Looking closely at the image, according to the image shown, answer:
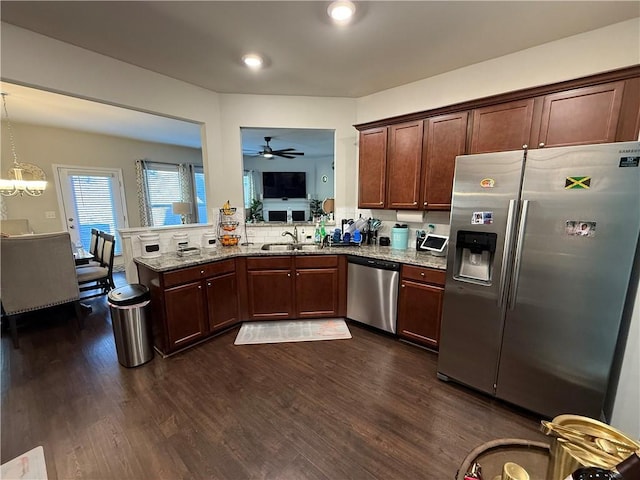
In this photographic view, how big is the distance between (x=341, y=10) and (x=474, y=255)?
1975mm

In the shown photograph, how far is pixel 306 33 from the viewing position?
207cm

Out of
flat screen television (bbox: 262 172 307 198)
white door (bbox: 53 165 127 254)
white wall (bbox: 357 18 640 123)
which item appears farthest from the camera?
flat screen television (bbox: 262 172 307 198)

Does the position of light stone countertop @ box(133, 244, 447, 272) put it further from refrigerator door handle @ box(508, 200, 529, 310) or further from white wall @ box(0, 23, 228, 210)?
white wall @ box(0, 23, 228, 210)

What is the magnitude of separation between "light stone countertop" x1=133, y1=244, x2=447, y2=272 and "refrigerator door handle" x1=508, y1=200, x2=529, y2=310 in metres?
0.59

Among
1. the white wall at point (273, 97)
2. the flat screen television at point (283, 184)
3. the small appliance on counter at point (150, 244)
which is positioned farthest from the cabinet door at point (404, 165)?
the flat screen television at point (283, 184)

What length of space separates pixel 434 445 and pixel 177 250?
2860mm

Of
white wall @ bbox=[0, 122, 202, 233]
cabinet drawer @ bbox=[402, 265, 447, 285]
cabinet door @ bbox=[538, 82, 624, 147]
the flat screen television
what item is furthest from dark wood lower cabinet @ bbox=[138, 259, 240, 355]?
the flat screen television

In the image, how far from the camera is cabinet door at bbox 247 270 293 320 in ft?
9.82

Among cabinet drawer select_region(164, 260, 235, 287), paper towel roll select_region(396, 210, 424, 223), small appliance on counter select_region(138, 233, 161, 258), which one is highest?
paper towel roll select_region(396, 210, 424, 223)

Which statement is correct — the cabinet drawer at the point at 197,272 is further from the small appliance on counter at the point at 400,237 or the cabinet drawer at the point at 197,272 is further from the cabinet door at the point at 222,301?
the small appliance on counter at the point at 400,237

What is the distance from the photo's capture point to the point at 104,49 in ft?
7.57

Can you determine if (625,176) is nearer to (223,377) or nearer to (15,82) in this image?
(223,377)

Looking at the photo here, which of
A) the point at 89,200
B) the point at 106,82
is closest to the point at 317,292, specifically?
the point at 106,82

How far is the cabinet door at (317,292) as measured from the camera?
303 cm
